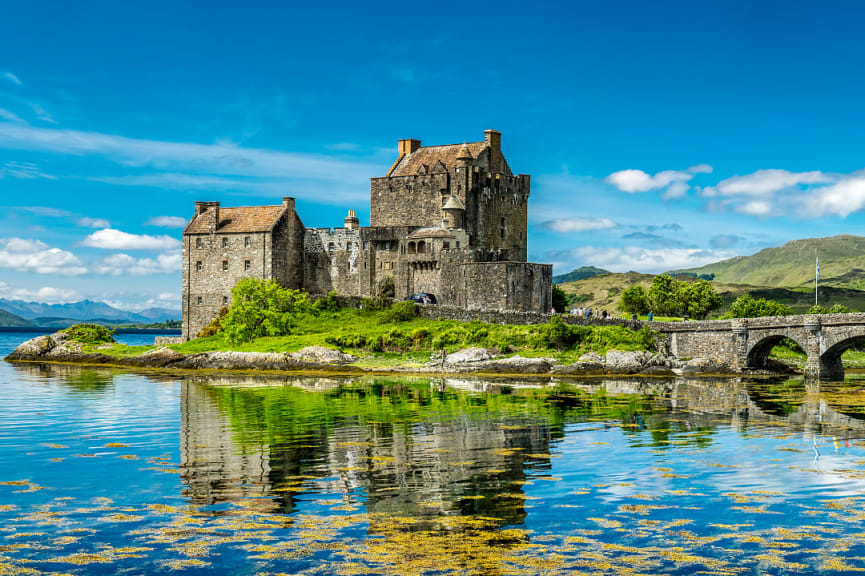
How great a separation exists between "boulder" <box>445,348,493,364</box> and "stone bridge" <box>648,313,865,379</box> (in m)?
14.0

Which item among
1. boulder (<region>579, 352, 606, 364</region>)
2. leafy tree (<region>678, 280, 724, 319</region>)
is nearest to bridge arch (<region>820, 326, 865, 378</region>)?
boulder (<region>579, 352, 606, 364</region>)

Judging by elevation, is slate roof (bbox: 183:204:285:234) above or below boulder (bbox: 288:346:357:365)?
above

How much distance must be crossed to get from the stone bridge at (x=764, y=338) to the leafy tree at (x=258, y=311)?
3199 cm

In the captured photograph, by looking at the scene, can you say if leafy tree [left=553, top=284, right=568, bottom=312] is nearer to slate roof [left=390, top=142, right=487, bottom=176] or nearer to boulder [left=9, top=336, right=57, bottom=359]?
slate roof [left=390, top=142, right=487, bottom=176]

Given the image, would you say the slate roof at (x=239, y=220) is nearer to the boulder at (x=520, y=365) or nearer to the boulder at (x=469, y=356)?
the boulder at (x=469, y=356)

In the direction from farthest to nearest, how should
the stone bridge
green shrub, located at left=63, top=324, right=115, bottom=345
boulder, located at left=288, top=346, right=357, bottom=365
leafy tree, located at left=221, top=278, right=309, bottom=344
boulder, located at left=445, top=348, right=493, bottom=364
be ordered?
1. green shrub, located at left=63, top=324, right=115, bottom=345
2. leafy tree, located at left=221, top=278, right=309, bottom=344
3. boulder, located at left=288, top=346, right=357, bottom=365
4. boulder, located at left=445, top=348, right=493, bottom=364
5. the stone bridge

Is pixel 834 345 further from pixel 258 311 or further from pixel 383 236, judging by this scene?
pixel 258 311

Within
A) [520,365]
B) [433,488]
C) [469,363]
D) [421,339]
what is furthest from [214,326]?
[433,488]

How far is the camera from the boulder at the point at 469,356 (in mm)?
65062

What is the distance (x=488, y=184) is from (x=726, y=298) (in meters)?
121

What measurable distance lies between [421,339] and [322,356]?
803 cm

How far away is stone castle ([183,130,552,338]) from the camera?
8294 centimetres

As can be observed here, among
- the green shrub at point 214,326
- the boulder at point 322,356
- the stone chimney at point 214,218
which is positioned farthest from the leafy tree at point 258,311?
the boulder at point 322,356

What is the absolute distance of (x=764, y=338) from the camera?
64250mm
